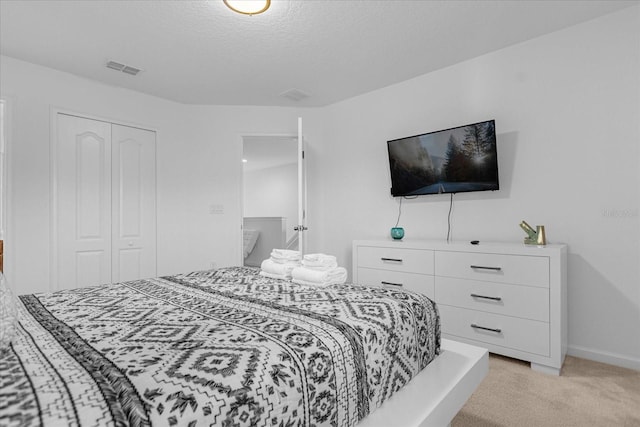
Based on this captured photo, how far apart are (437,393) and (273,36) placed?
2670 millimetres

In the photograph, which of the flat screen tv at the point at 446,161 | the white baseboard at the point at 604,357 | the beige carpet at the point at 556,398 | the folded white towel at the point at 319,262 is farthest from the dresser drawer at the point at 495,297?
the folded white towel at the point at 319,262

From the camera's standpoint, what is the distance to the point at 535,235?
8.48 feet

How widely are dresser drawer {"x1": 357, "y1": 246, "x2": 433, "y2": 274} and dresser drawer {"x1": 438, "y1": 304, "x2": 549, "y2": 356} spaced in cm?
36

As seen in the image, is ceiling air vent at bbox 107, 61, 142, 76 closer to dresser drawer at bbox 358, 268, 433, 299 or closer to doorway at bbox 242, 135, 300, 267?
doorway at bbox 242, 135, 300, 267

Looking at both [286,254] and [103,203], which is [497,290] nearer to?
[286,254]

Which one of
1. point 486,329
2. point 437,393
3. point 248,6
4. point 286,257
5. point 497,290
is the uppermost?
point 248,6

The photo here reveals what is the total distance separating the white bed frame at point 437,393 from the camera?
1.15 meters

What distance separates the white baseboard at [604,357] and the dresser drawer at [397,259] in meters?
1.17

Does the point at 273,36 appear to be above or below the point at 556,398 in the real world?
above

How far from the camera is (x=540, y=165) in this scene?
2.80m

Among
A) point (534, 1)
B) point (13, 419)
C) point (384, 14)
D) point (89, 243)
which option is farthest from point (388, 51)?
point (89, 243)

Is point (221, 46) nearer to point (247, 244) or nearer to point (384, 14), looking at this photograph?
point (384, 14)

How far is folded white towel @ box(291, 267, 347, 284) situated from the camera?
1.78 m

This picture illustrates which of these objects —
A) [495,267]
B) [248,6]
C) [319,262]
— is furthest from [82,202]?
[495,267]
